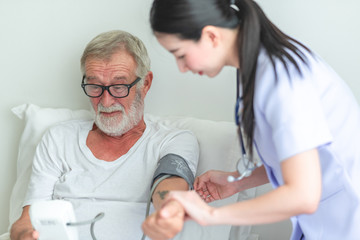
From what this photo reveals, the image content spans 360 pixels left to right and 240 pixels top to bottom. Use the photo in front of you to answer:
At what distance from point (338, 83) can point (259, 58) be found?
0.74ft

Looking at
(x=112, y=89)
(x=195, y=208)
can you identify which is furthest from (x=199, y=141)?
(x=195, y=208)

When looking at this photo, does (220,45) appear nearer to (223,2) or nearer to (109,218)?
(223,2)

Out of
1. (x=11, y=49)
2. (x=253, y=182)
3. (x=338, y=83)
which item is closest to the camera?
(x=338, y=83)

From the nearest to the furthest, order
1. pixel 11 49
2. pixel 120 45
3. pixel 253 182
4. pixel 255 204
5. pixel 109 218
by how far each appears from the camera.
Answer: pixel 255 204 < pixel 253 182 < pixel 109 218 < pixel 120 45 < pixel 11 49

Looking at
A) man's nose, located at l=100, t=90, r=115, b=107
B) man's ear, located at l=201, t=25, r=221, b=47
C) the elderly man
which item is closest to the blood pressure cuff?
the elderly man

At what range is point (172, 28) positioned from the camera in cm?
100

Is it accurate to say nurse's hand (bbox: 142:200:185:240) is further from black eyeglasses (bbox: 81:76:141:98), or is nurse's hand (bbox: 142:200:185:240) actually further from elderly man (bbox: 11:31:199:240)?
black eyeglasses (bbox: 81:76:141:98)

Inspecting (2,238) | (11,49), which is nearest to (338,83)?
(2,238)

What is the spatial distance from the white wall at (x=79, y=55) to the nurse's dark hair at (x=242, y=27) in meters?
0.75

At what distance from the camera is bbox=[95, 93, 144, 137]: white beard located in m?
1.83

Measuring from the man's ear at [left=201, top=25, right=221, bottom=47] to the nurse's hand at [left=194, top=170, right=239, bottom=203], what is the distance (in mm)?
562

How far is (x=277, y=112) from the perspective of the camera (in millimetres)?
943

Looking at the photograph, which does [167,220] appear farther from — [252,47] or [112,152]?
[112,152]

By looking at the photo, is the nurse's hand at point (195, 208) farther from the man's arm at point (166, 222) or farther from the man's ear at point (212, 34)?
the man's ear at point (212, 34)
